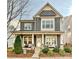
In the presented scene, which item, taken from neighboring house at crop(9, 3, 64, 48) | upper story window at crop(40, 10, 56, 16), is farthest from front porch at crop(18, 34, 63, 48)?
upper story window at crop(40, 10, 56, 16)

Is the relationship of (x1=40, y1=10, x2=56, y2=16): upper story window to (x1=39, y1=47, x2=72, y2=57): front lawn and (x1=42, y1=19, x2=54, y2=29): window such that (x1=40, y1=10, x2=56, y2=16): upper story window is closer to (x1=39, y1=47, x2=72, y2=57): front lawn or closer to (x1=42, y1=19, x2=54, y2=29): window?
(x1=42, y1=19, x2=54, y2=29): window

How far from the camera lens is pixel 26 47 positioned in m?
1.46

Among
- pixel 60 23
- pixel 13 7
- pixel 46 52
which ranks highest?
pixel 13 7

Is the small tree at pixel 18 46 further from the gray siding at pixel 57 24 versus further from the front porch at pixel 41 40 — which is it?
the gray siding at pixel 57 24

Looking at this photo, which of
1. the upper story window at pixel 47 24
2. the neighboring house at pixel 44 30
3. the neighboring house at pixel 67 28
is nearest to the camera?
the neighboring house at pixel 67 28

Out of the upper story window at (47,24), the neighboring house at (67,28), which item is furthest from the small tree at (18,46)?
the neighboring house at (67,28)

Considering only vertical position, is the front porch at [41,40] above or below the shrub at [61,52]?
above

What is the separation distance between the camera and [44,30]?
1.49 metres

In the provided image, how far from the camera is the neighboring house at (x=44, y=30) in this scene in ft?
4.80

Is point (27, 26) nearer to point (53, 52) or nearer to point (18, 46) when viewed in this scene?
point (18, 46)

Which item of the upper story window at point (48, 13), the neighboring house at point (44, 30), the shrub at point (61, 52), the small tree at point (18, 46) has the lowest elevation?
the shrub at point (61, 52)
